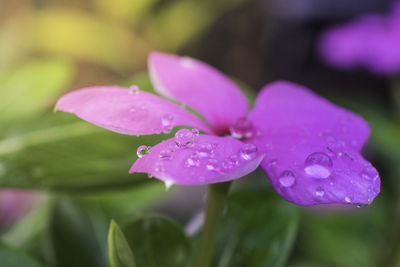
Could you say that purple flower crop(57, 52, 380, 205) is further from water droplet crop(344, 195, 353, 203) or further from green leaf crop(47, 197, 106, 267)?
green leaf crop(47, 197, 106, 267)

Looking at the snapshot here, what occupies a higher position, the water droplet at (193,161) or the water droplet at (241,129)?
the water droplet at (193,161)

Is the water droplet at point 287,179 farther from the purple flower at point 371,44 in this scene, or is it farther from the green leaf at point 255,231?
the purple flower at point 371,44

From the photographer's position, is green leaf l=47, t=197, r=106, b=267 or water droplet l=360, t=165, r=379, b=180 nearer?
water droplet l=360, t=165, r=379, b=180

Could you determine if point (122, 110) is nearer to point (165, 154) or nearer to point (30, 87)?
point (165, 154)

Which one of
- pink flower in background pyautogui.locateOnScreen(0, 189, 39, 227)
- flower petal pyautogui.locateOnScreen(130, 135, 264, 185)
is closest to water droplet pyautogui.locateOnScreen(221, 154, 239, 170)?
flower petal pyautogui.locateOnScreen(130, 135, 264, 185)

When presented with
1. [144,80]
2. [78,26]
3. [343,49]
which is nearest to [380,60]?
[343,49]

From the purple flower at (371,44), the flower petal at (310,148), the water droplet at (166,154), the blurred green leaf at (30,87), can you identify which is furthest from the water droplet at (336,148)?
the purple flower at (371,44)

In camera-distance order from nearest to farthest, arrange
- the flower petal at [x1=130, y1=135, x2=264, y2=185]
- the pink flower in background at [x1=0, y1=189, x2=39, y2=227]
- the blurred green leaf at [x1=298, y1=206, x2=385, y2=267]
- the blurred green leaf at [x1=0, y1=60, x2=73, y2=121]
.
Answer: the flower petal at [x1=130, y1=135, x2=264, y2=185], the blurred green leaf at [x1=0, y1=60, x2=73, y2=121], the pink flower in background at [x1=0, y1=189, x2=39, y2=227], the blurred green leaf at [x1=298, y1=206, x2=385, y2=267]

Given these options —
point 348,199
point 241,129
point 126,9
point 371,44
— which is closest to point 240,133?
point 241,129
